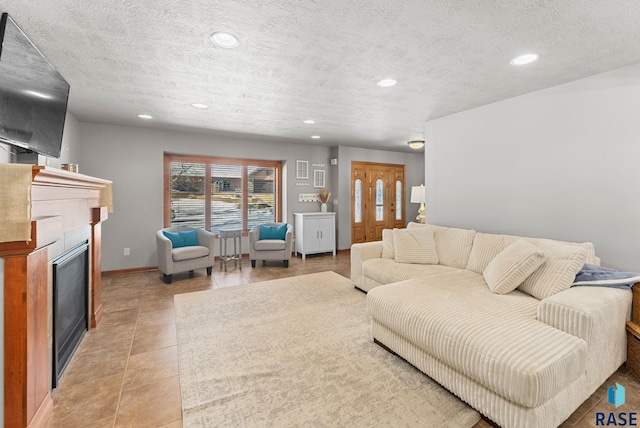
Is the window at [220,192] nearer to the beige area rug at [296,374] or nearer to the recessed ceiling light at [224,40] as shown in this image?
the beige area rug at [296,374]

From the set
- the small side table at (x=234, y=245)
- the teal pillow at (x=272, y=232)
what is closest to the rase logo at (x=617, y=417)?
the teal pillow at (x=272, y=232)

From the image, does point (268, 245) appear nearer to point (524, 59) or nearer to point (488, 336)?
point (488, 336)

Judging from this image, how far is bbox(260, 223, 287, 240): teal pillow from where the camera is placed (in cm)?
527

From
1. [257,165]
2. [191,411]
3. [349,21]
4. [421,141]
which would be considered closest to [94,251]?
[191,411]

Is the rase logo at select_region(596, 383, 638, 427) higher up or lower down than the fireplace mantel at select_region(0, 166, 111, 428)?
lower down

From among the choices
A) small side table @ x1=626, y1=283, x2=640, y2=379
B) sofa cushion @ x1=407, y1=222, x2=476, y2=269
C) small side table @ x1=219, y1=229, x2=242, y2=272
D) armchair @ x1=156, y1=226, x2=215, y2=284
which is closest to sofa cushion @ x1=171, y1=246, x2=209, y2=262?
armchair @ x1=156, y1=226, x2=215, y2=284

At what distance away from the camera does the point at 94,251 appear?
2.76 meters

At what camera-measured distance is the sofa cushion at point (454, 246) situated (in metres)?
3.18

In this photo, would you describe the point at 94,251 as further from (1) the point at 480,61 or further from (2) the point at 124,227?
(1) the point at 480,61

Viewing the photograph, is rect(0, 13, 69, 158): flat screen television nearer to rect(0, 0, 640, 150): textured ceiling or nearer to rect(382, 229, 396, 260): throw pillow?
rect(0, 0, 640, 150): textured ceiling

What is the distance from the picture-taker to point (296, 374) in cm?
197

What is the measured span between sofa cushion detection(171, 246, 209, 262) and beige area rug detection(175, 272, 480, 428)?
44.3 inches

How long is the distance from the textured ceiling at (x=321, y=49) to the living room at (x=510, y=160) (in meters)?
0.13

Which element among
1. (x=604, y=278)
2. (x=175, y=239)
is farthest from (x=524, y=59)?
(x=175, y=239)
